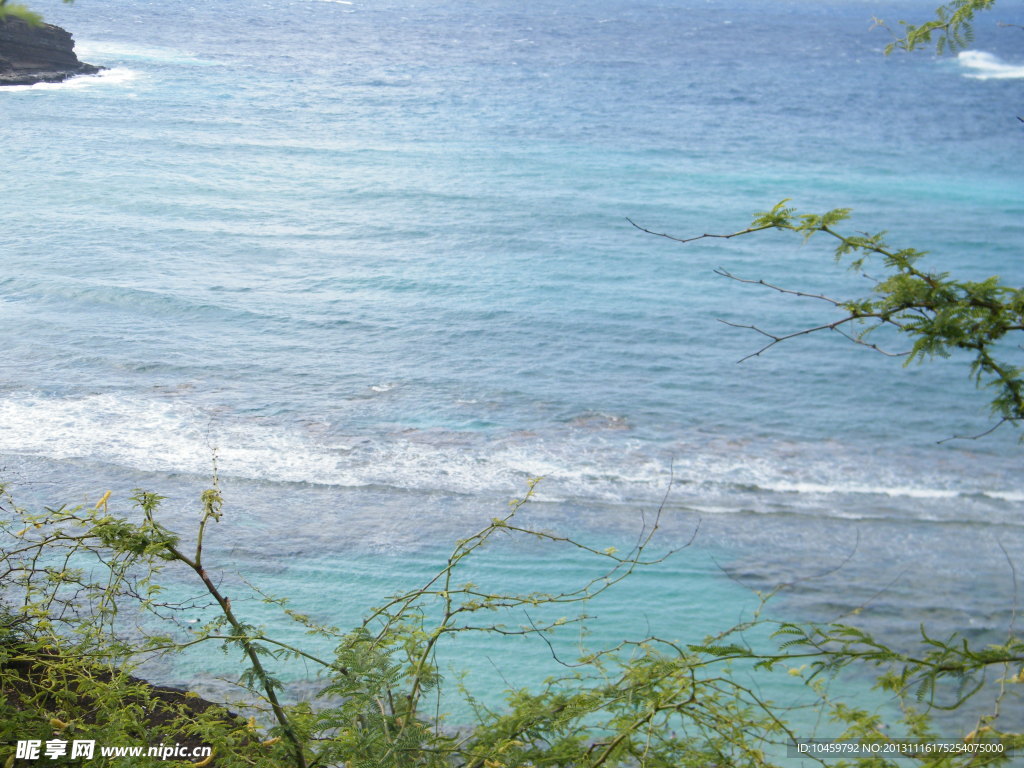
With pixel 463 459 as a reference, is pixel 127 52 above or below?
above

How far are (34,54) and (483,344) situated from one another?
24.7 meters

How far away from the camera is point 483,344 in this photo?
1267 centimetres

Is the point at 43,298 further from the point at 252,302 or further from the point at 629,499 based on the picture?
the point at 629,499

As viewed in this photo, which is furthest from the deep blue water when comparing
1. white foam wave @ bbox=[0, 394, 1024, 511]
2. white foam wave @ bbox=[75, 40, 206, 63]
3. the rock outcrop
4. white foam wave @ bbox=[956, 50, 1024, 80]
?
white foam wave @ bbox=[956, 50, 1024, 80]

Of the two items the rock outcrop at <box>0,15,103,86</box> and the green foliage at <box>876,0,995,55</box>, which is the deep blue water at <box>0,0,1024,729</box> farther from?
the rock outcrop at <box>0,15,103,86</box>

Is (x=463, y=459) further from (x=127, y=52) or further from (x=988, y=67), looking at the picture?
(x=988, y=67)

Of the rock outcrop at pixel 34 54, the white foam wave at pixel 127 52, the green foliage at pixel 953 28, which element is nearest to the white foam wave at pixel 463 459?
the green foliage at pixel 953 28

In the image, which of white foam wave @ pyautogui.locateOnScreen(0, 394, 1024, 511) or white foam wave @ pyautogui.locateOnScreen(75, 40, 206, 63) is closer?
white foam wave @ pyautogui.locateOnScreen(0, 394, 1024, 511)

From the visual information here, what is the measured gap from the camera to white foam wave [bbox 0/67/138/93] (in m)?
27.5

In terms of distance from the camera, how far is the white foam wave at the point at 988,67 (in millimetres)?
50312

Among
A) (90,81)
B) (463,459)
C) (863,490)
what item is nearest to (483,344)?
(463,459)

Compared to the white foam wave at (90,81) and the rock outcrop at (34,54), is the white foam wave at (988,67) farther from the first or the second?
the rock outcrop at (34,54)

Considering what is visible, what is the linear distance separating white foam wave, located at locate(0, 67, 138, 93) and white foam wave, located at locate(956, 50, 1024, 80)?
4324 centimetres

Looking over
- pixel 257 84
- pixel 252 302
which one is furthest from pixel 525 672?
pixel 257 84
